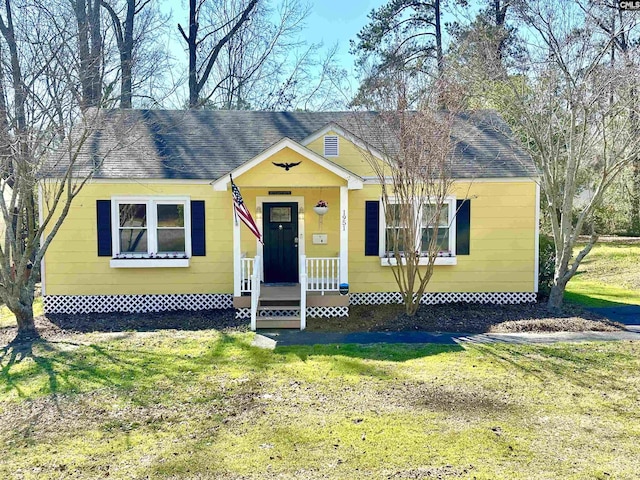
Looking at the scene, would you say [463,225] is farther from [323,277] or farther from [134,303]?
[134,303]

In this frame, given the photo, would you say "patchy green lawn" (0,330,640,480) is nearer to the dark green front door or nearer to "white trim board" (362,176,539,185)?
the dark green front door

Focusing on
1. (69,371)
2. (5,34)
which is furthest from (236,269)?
(5,34)

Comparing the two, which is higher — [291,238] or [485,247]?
[291,238]

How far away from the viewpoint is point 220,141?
1217 centimetres

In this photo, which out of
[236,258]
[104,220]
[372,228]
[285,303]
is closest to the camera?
[285,303]

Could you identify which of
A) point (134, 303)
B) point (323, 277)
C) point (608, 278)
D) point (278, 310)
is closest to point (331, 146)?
point (323, 277)

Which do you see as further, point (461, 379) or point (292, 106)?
point (292, 106)

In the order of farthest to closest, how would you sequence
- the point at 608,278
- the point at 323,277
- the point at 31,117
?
the point at 608,278 < the point at 323,277 < the point at 31,117

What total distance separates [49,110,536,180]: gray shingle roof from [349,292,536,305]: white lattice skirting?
280 centimetres

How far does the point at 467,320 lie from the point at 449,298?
59.7 inches

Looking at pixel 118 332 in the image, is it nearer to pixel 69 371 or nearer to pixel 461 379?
pixel 69 371

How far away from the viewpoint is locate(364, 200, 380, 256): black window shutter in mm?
10820

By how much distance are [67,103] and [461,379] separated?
8.41 metres

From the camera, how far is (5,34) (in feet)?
31.8
